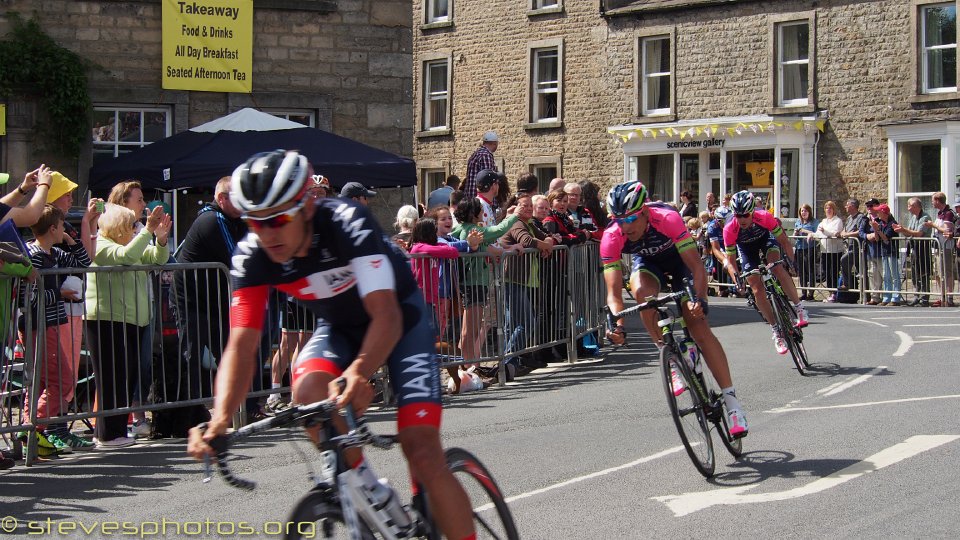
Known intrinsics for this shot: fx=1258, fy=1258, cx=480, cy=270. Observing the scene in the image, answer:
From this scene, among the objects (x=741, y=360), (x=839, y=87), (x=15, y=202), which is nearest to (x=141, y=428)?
(x=15, y=202)

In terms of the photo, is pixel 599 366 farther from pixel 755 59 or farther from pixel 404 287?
pixel 755 59

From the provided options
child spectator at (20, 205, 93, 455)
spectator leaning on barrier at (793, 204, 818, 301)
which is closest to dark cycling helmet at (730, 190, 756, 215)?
child spectator at (20, 205, 93, 455)

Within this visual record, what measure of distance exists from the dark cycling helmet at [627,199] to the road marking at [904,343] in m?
7.33

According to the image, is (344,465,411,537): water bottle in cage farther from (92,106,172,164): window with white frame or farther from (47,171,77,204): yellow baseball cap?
(92,106,172,164): window with white frame

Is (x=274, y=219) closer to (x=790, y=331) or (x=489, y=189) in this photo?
(x=790, y=331)

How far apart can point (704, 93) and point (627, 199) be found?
28.0 m

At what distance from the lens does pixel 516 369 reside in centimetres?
1402

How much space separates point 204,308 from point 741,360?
273 inches

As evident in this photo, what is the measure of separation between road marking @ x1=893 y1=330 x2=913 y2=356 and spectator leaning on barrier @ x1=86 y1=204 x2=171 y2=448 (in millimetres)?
9089

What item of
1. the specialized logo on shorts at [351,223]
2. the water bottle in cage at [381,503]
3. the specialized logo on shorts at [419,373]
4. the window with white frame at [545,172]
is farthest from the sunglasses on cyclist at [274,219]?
the window with white frame at [545,172]

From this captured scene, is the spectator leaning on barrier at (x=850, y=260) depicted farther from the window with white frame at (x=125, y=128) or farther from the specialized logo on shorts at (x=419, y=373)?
the specialized logo on shorts at (x=419, y=373)

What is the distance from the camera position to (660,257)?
30.8ft

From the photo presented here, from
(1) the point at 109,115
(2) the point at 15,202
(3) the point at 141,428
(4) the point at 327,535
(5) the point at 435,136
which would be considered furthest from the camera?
(5) the point at 435,136

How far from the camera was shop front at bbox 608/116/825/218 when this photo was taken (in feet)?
111
